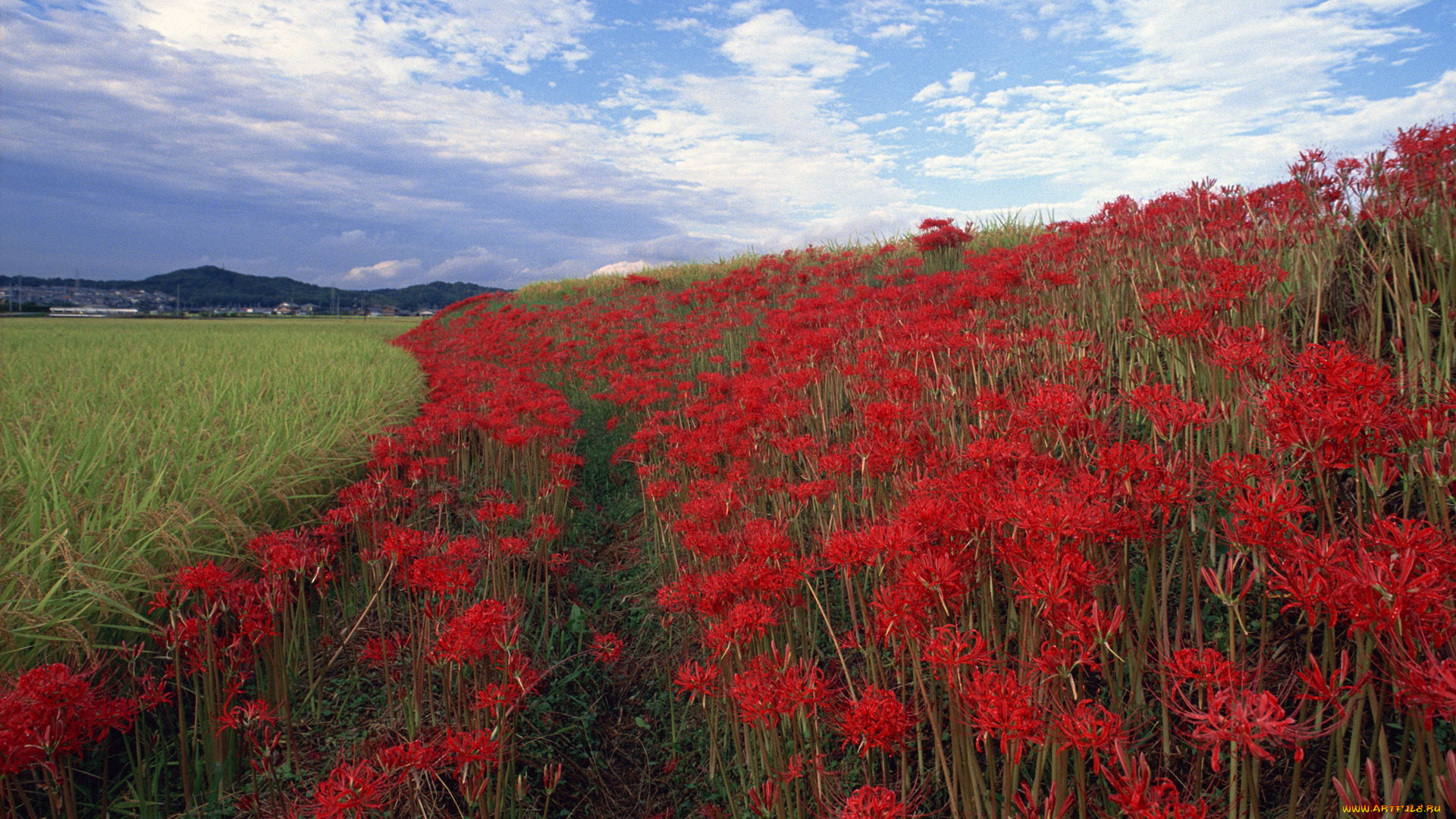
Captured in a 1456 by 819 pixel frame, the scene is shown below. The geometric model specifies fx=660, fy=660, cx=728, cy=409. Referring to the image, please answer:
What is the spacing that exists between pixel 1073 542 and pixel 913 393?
1693 millimetres

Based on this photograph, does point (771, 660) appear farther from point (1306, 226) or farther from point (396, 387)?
point (396, 387)

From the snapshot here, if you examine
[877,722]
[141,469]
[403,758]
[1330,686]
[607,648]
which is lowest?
[607,648]

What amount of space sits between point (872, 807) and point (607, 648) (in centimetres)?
211

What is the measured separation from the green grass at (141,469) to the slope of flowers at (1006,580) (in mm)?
362

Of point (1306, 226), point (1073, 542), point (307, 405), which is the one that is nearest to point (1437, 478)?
point (1073, 542)

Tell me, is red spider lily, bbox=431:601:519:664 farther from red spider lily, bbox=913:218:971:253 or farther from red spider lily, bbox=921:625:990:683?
red spider lily, bbox=913:218:971:253

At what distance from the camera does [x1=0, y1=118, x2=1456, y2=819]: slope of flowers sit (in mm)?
1408

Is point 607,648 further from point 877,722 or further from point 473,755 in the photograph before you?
point 877,722

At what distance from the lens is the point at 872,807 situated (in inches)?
60.1

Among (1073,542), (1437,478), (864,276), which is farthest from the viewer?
(864,276)

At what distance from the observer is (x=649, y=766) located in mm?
3131

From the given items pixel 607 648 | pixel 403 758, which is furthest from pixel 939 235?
pixel 403 758

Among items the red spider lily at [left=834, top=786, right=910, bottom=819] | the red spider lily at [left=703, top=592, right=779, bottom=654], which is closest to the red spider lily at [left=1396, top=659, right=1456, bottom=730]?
the red spider lily at [left=834, top=786, right=910, bottom=819]

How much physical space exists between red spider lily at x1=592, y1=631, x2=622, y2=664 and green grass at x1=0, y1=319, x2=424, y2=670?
1.85 meters
